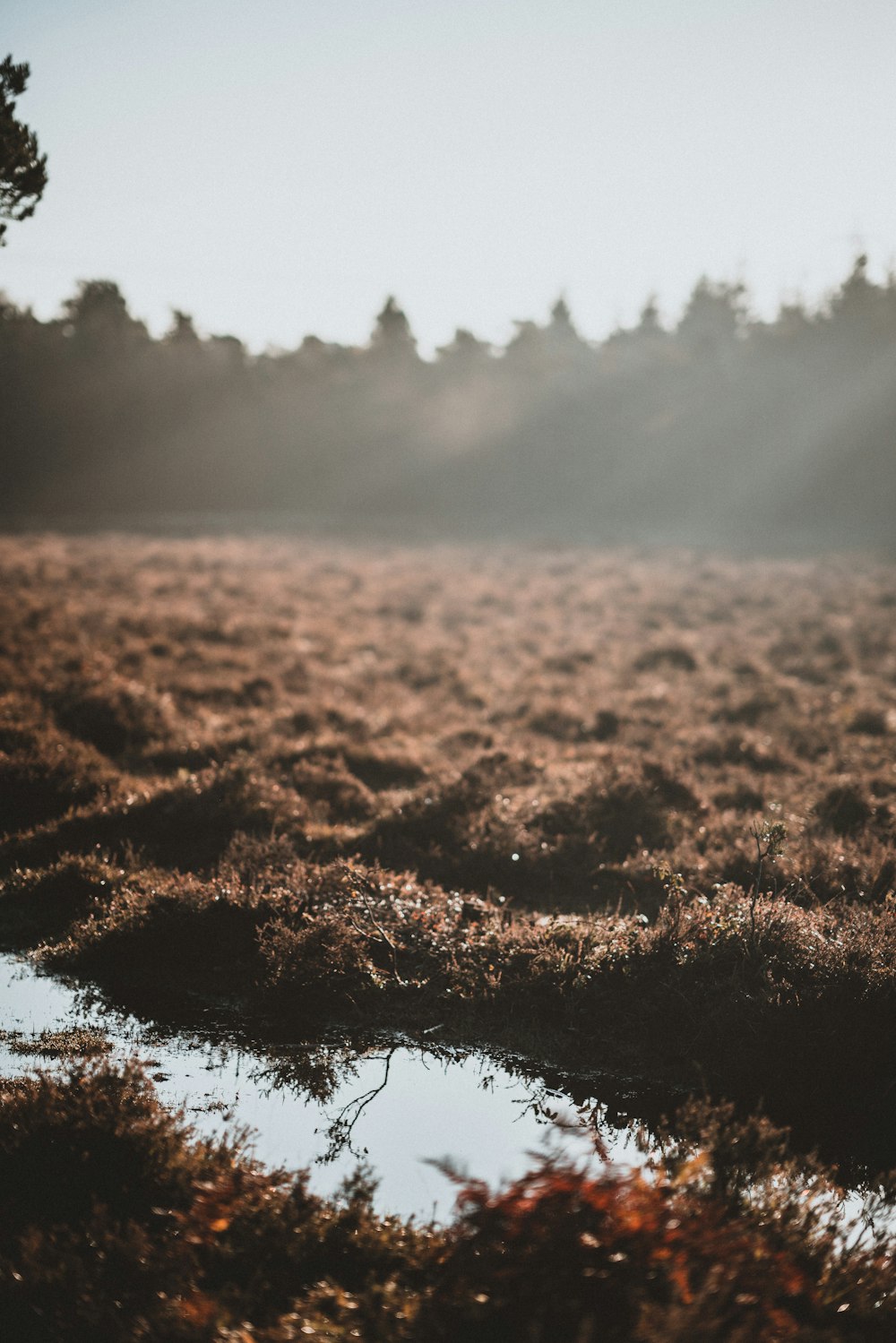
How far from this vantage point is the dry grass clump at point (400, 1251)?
307 centimetres

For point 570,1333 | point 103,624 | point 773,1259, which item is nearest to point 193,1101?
point 570,1333

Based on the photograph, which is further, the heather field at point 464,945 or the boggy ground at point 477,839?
the boggy ground at point 477,839

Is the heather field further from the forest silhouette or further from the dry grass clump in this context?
the forest silhouette

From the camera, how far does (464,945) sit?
19.3 ft

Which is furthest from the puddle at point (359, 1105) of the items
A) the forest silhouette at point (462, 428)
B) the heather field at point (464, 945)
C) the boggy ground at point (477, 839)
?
the forest silhouette at point (462, 428)

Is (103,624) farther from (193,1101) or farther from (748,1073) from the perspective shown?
(748,1073)

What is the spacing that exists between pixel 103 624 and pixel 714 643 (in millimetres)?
11845

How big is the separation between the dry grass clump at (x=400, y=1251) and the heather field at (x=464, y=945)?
0.05 ft

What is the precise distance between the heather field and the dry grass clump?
0.02 meters

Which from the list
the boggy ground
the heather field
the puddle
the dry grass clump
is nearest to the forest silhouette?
the boggy ground

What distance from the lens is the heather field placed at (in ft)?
10.7

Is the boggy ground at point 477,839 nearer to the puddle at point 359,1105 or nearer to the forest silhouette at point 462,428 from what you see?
the puddle at point 359,1105

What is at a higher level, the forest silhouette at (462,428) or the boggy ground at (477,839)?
the forest silhouette at (462,428)

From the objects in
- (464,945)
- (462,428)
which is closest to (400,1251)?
(464,945)
